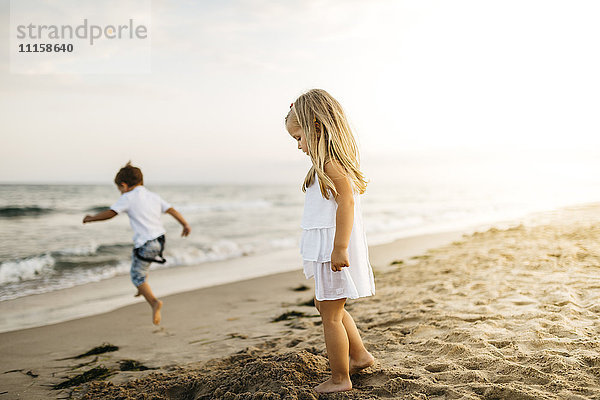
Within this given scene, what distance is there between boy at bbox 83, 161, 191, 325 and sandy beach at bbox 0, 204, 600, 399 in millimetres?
428

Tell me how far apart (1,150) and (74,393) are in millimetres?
15322

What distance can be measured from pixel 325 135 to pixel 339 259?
0.73 m

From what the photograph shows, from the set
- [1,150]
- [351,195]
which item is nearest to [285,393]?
[351,195]

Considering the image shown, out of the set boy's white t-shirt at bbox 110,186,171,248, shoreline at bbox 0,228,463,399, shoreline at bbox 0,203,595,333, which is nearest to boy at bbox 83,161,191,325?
boy's white t-shirt at bbox 110,186,171,248

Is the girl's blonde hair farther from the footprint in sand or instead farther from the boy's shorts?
the boy's shorts

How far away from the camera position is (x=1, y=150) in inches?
599

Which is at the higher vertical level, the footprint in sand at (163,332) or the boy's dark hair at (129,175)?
the boy's dark hair at (129,175)

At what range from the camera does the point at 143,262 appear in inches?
186

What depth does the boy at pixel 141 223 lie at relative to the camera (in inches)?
184

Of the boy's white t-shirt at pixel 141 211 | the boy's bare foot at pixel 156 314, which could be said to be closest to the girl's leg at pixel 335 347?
the boy's bare foot at pixel 156 314

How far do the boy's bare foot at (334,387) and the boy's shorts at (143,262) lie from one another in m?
2.81

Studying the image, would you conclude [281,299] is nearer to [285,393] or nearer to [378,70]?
[285,393]

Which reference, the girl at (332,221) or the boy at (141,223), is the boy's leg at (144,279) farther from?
the girl at (332,221)

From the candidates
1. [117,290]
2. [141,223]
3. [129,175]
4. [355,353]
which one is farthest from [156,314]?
[355,353]
